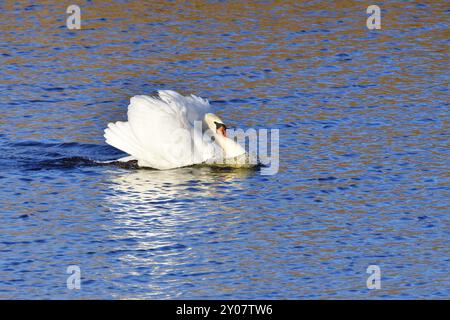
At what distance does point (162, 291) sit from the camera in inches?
504

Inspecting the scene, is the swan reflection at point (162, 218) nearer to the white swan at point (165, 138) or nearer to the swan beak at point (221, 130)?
the white swan at point (165, 138)

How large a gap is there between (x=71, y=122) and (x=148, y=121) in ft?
7.22

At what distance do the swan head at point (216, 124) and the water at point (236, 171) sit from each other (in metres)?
0.74

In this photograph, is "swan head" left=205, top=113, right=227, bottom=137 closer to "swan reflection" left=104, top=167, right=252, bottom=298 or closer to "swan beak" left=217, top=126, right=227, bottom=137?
"swan beak" left=217, top=126, right=227, bottom=137

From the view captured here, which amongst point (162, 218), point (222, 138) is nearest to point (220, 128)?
point (222, 138)

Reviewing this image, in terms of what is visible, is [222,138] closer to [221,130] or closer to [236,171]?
[221,130]

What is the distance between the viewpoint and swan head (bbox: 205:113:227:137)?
17.6 metres

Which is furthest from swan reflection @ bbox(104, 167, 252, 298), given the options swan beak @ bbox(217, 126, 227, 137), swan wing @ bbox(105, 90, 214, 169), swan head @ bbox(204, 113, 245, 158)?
swan beak @ bbox(217, 126, 227, 137)

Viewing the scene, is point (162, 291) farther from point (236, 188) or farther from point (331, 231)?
point (236, 188)

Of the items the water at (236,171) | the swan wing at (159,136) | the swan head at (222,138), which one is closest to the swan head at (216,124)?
the swan head at (222,138)

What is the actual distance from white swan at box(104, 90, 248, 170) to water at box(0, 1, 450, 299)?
280 mm

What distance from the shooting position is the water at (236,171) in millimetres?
13430

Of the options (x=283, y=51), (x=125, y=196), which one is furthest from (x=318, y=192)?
(x=283, y=51)

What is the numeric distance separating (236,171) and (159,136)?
3.96ft
